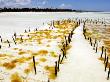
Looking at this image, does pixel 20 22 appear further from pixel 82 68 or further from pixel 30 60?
pixel 82 68

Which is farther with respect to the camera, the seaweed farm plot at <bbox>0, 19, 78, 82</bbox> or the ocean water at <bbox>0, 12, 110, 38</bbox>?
the ocean water at <bbox>0, 12, 110, 38</bbox>

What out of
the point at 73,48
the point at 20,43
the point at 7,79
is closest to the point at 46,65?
the point at 7,79

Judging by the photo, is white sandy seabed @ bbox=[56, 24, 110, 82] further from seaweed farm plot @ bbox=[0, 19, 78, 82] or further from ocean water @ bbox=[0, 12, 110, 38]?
ocean water @ bbox=[0, 12, 110, 38]

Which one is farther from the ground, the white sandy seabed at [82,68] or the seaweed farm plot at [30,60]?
the seaweed farm plot at [30,60]

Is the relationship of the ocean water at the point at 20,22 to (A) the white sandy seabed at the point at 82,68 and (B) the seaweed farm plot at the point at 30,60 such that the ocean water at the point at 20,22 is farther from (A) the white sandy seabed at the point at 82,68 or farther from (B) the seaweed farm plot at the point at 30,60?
(A) the white sandy seabed at the point at 82,68

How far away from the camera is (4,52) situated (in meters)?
21.2

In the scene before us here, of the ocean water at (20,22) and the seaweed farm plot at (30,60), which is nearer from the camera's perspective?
the seaweed farm plot at (30,60)

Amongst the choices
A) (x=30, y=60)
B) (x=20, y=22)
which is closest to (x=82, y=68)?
(x=30, y=60)

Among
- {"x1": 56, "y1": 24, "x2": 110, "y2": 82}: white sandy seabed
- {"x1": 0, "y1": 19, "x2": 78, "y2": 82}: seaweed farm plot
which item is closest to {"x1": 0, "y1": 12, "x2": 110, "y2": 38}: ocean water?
{"x1": 0, "y1": 19, "x2": 78, "y2": 82}: seaweed farm plot

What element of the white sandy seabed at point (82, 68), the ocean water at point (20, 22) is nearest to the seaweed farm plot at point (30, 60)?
the white sandy seabed at point (82, 68)

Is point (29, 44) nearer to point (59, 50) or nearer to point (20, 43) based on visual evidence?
point (20, 43)

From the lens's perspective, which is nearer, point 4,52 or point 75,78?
point 75,78

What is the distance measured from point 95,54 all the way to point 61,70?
242 inches

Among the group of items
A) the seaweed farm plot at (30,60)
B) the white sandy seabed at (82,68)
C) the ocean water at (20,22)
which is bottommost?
the ocean water at (20,22)
